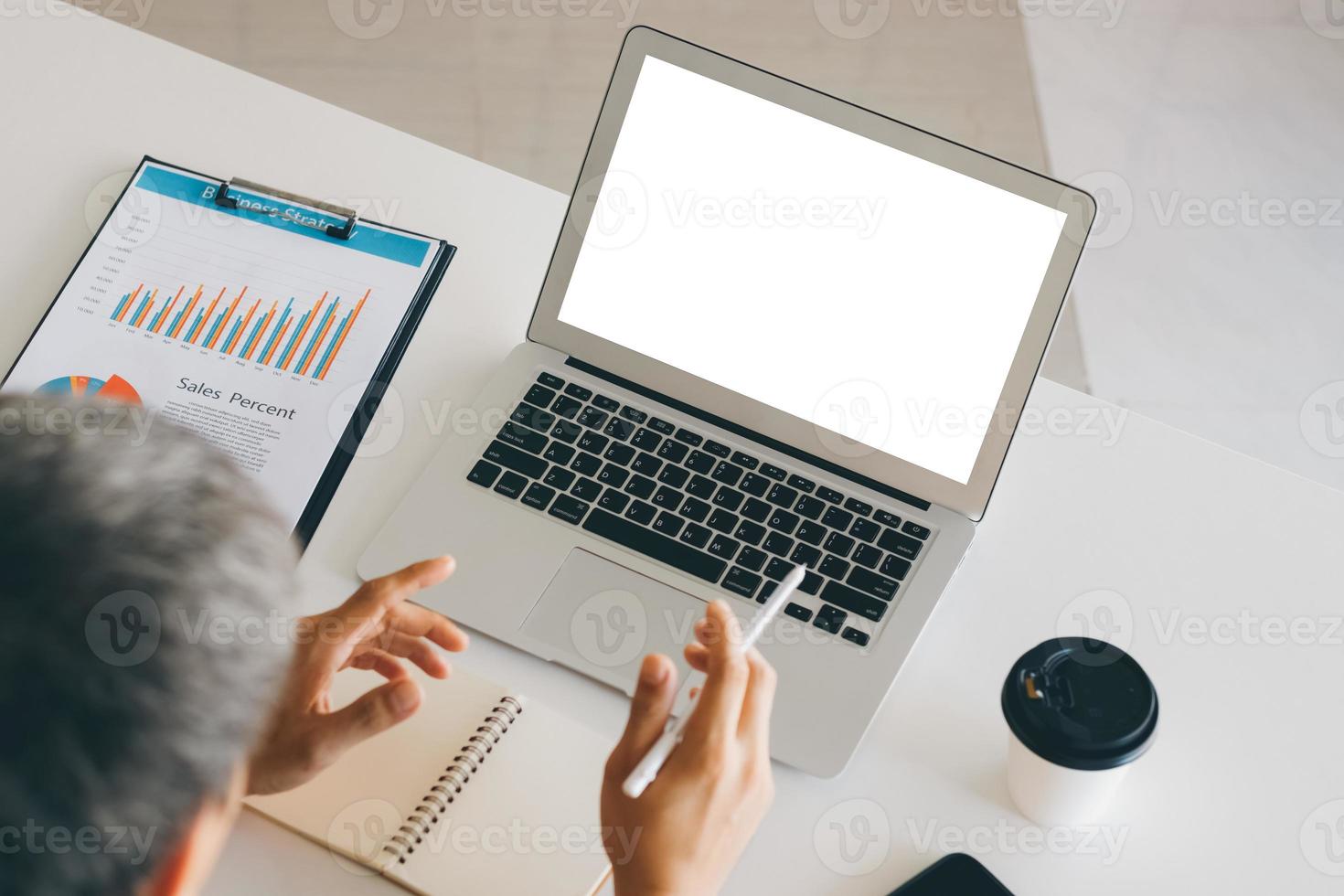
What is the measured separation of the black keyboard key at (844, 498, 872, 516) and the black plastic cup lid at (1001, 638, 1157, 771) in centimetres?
20

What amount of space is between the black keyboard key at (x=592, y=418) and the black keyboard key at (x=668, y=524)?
98 mm

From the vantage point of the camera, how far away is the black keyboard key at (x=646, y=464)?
995 mm

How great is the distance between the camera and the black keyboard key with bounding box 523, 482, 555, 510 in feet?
3.20

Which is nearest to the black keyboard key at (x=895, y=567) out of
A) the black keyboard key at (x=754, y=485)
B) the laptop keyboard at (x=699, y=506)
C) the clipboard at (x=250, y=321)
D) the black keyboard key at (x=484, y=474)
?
the laptop keyboard at (x=699, y=506)

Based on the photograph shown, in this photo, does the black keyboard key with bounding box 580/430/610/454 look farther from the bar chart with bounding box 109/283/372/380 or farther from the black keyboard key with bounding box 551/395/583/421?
the bar chart with bounding box 109/283/372/380

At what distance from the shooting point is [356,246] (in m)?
1.15

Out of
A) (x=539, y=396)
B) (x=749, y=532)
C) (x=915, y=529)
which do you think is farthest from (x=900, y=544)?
(x=539, y=396)

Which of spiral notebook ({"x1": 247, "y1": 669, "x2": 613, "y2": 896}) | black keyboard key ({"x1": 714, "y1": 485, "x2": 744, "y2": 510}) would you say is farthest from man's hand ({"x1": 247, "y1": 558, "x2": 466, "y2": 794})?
black keyboard key ({"x1": 714, "y1": 485, "x2": 744, "y2": 510})

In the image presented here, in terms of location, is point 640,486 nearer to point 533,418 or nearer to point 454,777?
point 533,418

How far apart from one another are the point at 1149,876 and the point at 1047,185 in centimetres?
50

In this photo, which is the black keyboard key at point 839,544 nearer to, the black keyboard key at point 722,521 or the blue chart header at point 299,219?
the black keyboard key at point 722,521

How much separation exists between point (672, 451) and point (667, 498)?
0.04 metres

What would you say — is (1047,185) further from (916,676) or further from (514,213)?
(514,213)

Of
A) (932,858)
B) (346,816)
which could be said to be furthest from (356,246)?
(932,858)
